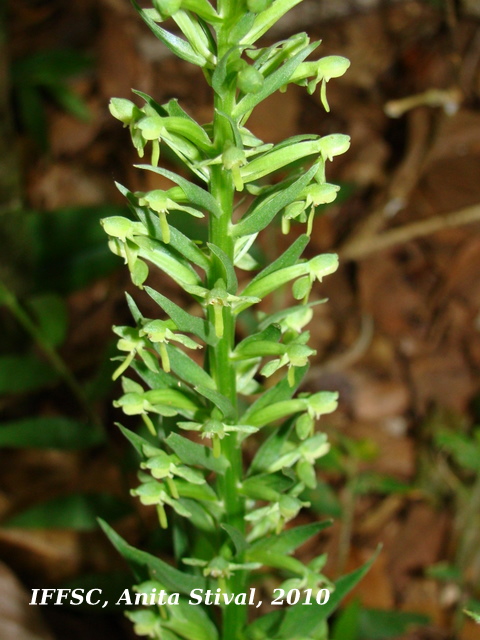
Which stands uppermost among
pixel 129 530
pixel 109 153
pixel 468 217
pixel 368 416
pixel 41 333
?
pixel 109 153

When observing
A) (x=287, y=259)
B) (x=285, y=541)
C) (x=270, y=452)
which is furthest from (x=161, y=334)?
(x=285, y=541)

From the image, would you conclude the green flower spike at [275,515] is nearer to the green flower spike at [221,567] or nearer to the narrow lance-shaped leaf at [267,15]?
the green flower spike at [221,567]

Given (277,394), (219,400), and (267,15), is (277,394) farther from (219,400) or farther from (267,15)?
(267,15)

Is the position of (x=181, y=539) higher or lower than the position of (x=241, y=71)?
lower

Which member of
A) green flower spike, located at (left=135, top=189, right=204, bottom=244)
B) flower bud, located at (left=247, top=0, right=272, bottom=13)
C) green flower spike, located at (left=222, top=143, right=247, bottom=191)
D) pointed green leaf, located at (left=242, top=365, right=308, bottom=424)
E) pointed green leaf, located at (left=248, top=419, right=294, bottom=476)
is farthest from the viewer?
pointed green leaf, located at (left=248, top=419, right=294, bottom=476)

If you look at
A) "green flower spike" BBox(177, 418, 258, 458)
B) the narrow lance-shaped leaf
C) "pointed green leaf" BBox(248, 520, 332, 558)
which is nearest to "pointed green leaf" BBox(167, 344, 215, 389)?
"green flower spike" BBox(177, 418, 258, 458)

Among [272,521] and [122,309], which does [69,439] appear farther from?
[122,309]

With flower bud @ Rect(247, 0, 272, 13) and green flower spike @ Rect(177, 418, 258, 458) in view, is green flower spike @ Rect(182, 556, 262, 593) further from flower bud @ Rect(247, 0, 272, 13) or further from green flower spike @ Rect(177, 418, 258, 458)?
flower bud @ Rect(247, 0, 272, 13)

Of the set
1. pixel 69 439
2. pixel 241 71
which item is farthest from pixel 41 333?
pixel 241 71
